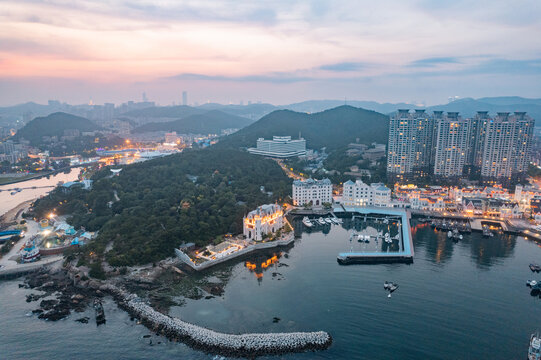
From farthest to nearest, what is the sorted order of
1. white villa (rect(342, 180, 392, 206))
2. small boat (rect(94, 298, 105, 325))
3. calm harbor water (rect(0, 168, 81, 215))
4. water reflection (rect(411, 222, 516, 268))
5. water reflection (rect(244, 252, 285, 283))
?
1. calm harbor water (rect(0, 168, 81, 215))
2. white villa (rect(342, 180, 392, 206))
3. water reflection (rect(411, 222, 516, 268))
4. water reflection (rect(244, 252, 285, 283))
5. small boat (rect(94, 298, 105, 325))

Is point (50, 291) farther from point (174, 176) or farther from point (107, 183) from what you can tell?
point (174, 176)

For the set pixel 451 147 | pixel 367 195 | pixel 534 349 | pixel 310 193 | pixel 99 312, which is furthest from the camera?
pixel 451 147

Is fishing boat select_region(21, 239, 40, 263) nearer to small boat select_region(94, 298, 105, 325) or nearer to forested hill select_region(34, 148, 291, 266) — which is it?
forested hill select_region(34, 148, 291, 266)

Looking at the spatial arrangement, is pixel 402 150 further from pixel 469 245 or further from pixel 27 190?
pixel 27 190

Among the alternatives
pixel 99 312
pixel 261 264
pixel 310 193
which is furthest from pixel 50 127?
pixel 99 312

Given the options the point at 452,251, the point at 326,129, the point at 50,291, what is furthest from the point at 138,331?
the point at 326,129

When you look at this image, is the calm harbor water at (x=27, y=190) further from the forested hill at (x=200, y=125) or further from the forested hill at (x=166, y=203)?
the forested hill at (x=200, y=125)

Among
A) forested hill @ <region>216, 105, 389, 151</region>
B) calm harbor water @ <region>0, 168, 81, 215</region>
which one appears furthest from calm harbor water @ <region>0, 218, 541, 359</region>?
forested hill @ <region>216, 105, 389, 151</region>
